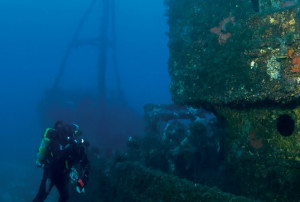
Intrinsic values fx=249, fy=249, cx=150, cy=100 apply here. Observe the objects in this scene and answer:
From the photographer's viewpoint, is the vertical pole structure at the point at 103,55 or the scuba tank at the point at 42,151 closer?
the scuba tank at the point at 42,151

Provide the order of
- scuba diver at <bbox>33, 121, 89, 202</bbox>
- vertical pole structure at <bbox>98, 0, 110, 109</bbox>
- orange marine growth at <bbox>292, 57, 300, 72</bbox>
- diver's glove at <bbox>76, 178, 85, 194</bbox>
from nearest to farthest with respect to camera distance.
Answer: orange marine growth at <bbox>292, 57, 300, 72</bbox> → diver's glove at <bbox>76, 178, 85, 194</bbox> → scuba diver at <bbox>33, 121, 89, 202</bbox> → vertical pole structure at <bbox>98, 0, 110, 109</bbox>

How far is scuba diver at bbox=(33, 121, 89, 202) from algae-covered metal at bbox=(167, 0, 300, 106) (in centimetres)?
244

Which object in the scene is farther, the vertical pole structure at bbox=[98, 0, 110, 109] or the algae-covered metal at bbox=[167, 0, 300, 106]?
the vertical pole structure at bbox=[98, 0, 110, 109]

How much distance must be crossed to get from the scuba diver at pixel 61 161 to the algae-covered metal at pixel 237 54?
2439mm

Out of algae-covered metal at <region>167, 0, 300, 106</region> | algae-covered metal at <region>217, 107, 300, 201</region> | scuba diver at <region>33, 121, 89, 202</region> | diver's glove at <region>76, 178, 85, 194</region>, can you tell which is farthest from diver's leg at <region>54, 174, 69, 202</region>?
algae-covered metal at <region>217, 107, 300, 201</region>

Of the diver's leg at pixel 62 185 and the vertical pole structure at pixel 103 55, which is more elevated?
the vertical pole structure at pixel 103 55

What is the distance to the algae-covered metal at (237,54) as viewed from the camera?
11.6 ft

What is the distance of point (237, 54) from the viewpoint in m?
4.07

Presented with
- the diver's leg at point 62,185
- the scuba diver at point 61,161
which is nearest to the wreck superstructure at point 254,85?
the scuba diver at point 61,161

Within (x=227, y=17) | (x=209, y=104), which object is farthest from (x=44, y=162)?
(x=227, y=17)

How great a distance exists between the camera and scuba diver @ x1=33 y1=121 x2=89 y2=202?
17.2 ft

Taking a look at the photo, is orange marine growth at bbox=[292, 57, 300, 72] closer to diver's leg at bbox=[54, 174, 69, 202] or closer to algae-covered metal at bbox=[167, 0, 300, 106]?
algae-covered metal at bbox=[167, 0, 300, 106]

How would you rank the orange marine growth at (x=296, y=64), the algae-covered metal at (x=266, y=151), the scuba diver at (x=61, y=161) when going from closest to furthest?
the orange marine growth at (x=296, y=64) → the algae-covered metal at (x=266, y=151) → the scuba diver at (x=61, y=161)

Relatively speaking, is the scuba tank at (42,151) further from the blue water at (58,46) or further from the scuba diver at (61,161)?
the blue water at (58,46)
